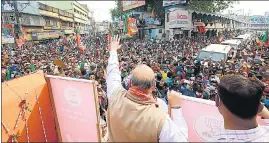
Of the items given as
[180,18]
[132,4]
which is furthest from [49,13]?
[180,18]

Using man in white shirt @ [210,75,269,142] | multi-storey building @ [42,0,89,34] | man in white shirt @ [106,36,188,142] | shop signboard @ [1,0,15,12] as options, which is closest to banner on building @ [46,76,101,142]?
→ man in white shirt @ [106,36,188,142]

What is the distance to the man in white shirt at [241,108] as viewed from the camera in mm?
1230

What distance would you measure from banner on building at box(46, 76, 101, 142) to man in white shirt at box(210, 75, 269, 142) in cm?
123

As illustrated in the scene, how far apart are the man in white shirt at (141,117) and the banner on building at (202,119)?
36cm

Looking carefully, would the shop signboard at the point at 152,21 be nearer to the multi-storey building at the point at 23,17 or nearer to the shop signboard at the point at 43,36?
the multi-storey building at the point at 23,17

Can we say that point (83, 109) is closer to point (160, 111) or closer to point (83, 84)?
point (83, 84)

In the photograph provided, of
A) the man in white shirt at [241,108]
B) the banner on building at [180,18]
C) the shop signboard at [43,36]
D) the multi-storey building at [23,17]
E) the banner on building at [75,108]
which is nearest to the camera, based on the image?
the man in white shirt at [241,108]

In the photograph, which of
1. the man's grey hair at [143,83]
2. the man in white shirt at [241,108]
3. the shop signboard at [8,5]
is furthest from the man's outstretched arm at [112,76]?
the shop signboard at [8,5]

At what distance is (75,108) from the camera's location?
2.38m

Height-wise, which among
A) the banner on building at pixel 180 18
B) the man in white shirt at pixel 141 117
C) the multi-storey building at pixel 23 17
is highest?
the multi-storey building at pixel 23 17

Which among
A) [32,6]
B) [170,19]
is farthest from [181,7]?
[32,6]

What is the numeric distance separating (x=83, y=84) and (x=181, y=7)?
2503cm

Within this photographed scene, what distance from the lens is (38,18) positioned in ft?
124

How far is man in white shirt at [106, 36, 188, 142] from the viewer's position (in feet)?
4.30
